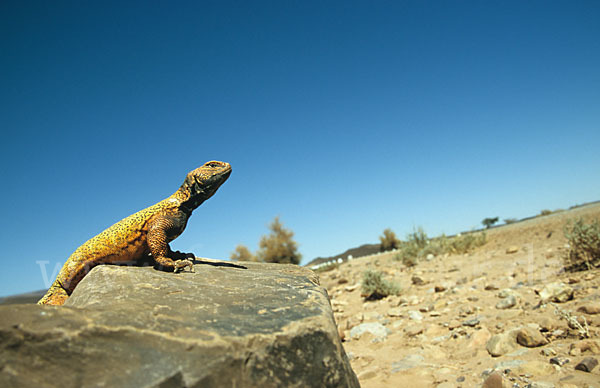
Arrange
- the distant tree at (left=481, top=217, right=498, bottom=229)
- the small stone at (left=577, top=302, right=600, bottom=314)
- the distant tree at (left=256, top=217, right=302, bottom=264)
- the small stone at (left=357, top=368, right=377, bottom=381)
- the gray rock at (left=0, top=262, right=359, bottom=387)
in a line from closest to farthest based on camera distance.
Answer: the gray rock at (left=0, top=262, right=359, bottom=387) → the small stone at (left=357, top=368, right=377, bottom=381) → the small stone at (left=577, top=302, right=600, bottom=314) → the distant tree at (left=256, top=217, right=302, bottom=264) → the distant tree at (left=481, top=217, right=498, bottom=229)

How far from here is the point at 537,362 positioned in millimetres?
3855

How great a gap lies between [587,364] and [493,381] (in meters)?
0.96

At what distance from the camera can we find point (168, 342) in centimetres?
199

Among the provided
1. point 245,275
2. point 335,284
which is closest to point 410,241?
point 335,284

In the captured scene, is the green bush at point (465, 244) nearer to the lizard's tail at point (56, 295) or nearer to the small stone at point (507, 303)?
the small stone at point (507, 303)

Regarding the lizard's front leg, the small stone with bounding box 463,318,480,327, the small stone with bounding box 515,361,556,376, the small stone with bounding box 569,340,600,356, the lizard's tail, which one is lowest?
the small stone with bounding box 515,361,556,376

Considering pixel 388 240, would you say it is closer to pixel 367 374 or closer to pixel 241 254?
pixel 241 254

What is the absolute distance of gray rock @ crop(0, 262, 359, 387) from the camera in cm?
182

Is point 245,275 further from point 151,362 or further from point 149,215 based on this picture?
point 151,362

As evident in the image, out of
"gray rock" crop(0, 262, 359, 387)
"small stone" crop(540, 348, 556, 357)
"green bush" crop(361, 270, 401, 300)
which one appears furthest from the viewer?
"green bush" crop(361, 270, 401, 300)

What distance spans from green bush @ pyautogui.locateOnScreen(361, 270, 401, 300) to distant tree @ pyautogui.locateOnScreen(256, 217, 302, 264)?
620 inches

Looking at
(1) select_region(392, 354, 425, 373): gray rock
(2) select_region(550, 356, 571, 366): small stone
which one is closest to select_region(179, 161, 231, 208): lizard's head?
(1) select_region(392, 354, 425, 373): gray rock

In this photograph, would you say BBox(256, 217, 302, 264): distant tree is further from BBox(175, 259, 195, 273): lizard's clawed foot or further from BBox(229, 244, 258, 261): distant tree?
BBox(175, 259, 195, 273): lizard's clawed foot

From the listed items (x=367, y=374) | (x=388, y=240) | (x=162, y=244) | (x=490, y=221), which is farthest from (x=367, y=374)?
(x=490, y=221)
